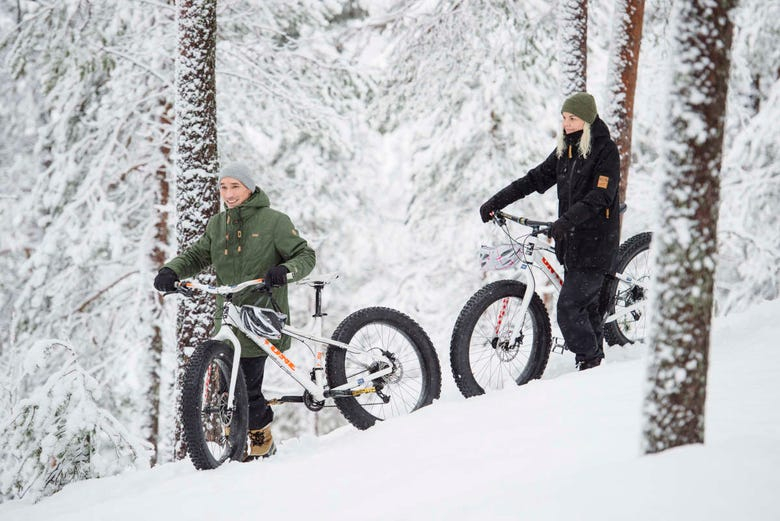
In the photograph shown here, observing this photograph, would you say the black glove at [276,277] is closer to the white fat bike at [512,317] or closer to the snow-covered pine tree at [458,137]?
the white fat bike at [512,317]

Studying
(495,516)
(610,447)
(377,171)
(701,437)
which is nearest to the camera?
(495,516)

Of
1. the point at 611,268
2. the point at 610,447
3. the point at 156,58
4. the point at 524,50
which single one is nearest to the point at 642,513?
the point at 610,447

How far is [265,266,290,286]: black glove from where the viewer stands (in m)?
4.70

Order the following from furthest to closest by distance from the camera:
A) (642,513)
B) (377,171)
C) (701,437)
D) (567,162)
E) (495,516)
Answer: (377,171), (567,162), (701,437), (495,516), (642,513)

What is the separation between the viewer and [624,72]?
27.6ft

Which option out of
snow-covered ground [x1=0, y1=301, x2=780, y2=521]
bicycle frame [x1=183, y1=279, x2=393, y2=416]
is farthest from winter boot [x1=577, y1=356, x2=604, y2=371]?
bicycle frame [x1=183, y1=279, x2=393, y2=416]

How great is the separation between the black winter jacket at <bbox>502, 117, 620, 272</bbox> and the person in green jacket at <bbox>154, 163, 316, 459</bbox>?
1965 mm

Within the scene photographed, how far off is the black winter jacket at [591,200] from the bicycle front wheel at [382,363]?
133 centimetres

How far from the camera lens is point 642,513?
2.66 meters

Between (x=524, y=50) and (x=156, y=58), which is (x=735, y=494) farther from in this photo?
(x=524, y=50)

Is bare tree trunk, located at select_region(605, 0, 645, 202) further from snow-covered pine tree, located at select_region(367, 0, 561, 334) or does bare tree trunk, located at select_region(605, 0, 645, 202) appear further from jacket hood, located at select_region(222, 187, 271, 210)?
jacket hood, located at select_region(222, 187, 271, 210)

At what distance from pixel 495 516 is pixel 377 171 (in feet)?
44.3

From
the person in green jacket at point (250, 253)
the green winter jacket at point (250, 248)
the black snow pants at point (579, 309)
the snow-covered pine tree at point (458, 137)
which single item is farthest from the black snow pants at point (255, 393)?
A: the snow-covered pine tree at point (458, 137)

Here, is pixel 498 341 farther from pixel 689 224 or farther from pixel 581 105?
pixel 689 224
